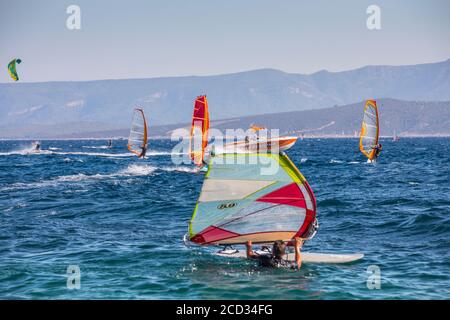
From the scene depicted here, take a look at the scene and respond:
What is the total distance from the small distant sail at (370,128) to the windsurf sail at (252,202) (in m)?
40.6

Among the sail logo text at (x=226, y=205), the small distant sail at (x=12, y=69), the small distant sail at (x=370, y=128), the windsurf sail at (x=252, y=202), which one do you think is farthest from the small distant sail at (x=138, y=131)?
the sail logo text at (x=226, y=205)

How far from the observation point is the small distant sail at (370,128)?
196 feet

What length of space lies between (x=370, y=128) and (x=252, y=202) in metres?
44.5

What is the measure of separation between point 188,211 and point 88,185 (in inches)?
637

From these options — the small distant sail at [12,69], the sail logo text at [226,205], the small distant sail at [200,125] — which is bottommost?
the sail logo text at [226,205]

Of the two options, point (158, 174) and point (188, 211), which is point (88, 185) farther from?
point (188, 211)

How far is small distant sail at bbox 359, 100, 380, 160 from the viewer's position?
196 feet

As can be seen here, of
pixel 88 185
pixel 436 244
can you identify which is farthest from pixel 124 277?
pixel 88 185

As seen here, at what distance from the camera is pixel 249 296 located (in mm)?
16047

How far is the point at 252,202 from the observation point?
63.1 ft

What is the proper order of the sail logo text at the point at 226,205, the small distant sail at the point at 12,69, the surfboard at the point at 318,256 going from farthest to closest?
the small distant sail at the point at 12,69
the surfboard at the point at 318,256
the sail logo text at the point at 226,205

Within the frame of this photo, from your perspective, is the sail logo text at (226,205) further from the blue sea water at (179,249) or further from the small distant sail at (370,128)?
the small distant sail at (370,128)

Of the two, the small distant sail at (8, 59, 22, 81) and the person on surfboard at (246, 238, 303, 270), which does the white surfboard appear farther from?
the small distant sail at (8, 59, 22, 81)

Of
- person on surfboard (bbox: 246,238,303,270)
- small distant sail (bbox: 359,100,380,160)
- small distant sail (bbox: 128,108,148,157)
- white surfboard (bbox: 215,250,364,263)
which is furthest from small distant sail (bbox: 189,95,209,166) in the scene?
person on surfboard (bbox: 246,238,303,270)
